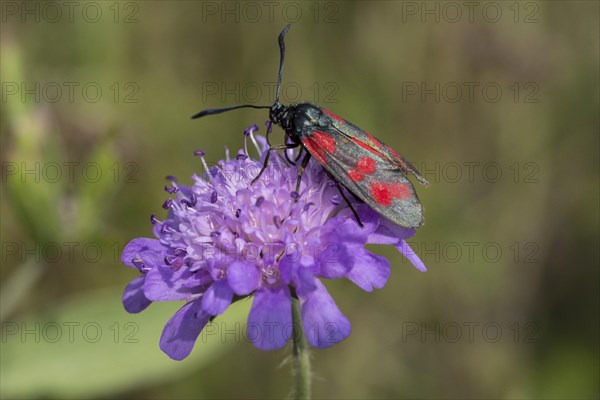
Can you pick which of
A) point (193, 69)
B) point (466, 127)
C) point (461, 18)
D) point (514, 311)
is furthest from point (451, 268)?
point (193, 69)

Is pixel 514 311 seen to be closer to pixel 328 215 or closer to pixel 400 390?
pixel 400 390

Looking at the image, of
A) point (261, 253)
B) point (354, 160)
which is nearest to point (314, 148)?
point (354, 160)

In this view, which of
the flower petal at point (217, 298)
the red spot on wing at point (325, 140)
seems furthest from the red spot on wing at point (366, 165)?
the flower petal at point (217, 298)

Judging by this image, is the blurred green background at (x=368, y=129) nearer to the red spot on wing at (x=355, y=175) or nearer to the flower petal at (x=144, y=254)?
the flower petal at (x=144, y=254)

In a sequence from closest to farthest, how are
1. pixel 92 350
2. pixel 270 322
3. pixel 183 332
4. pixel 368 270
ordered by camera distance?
pixel 270 322
pixel 368 270
pixel 183 332
pixel 92 350

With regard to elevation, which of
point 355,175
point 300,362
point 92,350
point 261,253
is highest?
point 355,175

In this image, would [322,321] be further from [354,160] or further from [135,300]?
[135,300]
